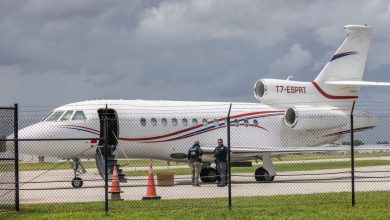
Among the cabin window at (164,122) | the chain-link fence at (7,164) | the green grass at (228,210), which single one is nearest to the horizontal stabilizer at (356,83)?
the cabin window at (164,122)

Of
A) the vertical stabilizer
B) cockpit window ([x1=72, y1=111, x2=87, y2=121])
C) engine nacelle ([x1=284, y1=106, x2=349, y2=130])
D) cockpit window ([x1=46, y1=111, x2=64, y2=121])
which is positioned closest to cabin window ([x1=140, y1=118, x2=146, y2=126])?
cockpit window ([x1=72, y1=111, x2=87, y2=121])

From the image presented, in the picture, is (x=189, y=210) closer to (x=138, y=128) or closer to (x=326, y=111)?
(x=138, y=128)

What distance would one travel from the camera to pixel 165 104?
1161 inches

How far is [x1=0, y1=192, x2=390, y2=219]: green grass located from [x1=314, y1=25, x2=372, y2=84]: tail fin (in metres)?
13.4

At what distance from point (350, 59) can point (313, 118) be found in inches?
160

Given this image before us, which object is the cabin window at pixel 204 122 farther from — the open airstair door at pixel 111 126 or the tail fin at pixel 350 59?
the tail fin at pixel 350 59

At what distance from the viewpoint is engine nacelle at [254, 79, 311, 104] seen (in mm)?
31756

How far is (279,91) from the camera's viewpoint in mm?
31969

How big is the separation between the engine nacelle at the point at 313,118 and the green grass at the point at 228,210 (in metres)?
10.8

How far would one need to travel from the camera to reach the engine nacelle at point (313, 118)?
30983 mm

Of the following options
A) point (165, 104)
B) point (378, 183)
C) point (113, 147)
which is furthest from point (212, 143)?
point (378, 183)

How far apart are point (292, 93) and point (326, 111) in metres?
1.62

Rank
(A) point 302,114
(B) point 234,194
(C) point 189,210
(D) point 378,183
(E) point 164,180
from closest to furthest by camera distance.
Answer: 1. (C) point 189,210
2. (B) point 234,194
3. (E) point 164,180
4. (D) point 378,183
5. (A) point 302,114

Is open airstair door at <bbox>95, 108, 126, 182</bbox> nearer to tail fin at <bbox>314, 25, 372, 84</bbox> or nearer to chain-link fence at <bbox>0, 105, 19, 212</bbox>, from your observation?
chain-link fence at <bbox>0, 105, 19, 212</bbox>
